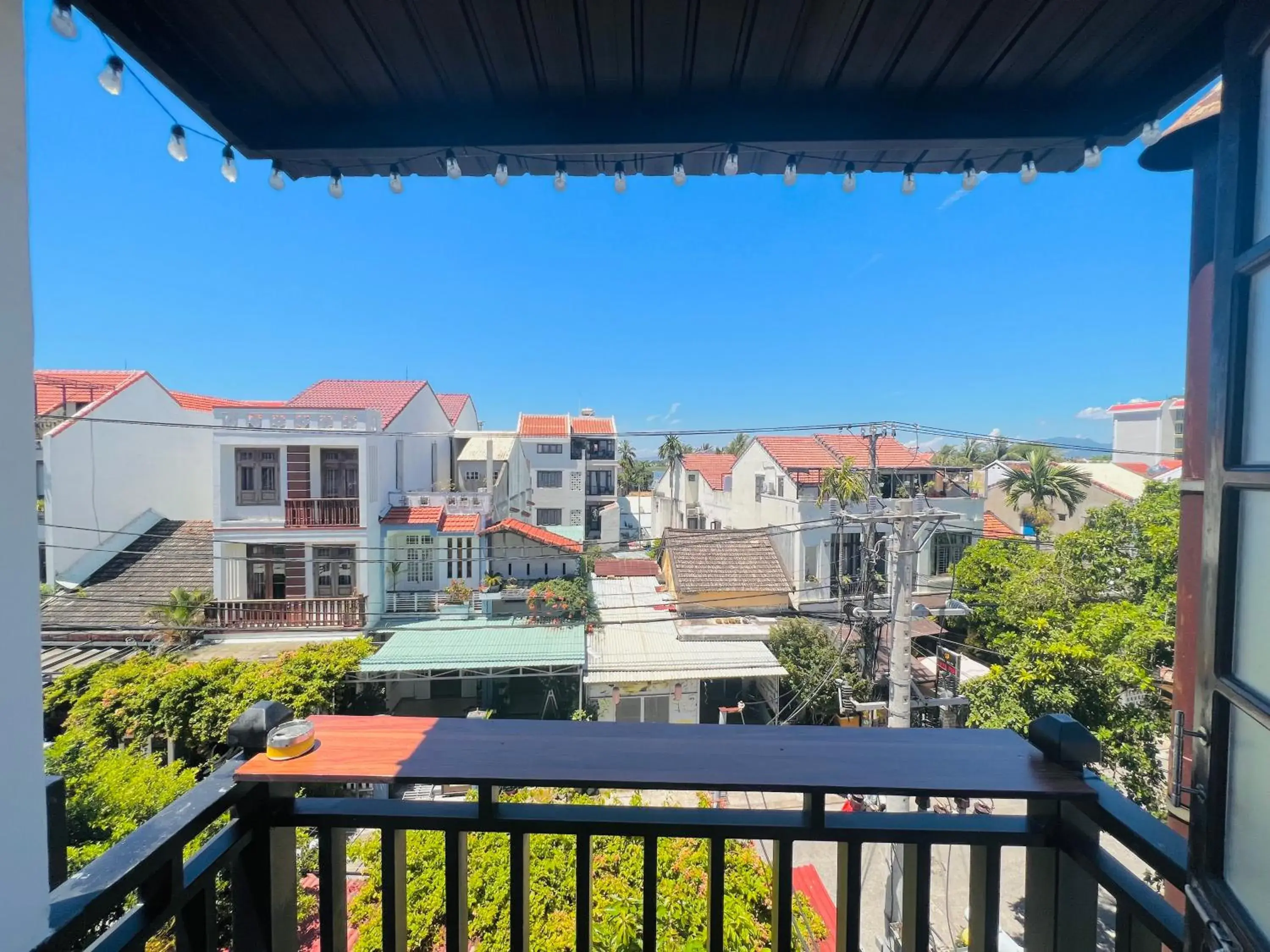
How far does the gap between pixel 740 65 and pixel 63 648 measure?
33.4 feet

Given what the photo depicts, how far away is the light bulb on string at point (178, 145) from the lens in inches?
Answer: 41.4

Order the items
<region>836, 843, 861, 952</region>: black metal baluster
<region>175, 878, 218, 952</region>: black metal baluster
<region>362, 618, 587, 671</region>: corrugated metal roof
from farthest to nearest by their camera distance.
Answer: <region>362, 618, 587, 671</region>: corrugated metal roof < <region>836, 843, 861, 952</region>: black metal baluster < <region>175, 878, 218, 952</region>: black metal baluster

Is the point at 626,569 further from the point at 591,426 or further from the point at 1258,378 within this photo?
the point at 1258,378

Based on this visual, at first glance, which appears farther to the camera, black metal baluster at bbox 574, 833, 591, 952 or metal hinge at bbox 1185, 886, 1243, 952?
black metal baluster at bbox 574, 833, 591, 952

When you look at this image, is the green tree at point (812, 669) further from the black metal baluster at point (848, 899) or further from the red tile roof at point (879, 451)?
the black metal baluster at point (848, 899)

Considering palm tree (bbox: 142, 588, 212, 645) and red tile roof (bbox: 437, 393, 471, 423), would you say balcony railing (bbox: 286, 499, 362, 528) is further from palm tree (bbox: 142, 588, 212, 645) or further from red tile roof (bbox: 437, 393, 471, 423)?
red tile roof (bbox: 437, 393, 471, 423)

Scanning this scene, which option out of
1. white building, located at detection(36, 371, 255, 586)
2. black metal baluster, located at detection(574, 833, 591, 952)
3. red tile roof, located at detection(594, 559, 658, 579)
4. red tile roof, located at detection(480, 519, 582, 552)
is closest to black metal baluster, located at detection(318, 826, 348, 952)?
black metal baluster, located at detection(574, 833, 591, 952)

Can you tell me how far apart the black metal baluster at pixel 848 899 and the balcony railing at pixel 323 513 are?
817 cm

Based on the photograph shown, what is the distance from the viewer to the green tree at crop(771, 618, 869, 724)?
23.8ft

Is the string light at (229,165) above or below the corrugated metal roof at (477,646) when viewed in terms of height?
above

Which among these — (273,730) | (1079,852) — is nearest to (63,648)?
(273,730)

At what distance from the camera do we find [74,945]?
2.04 ft

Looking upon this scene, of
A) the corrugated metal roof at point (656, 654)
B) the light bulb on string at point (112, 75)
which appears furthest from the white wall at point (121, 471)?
the light bulb on string at point (112, 75)

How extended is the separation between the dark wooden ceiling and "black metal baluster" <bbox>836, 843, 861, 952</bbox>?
136 cm
